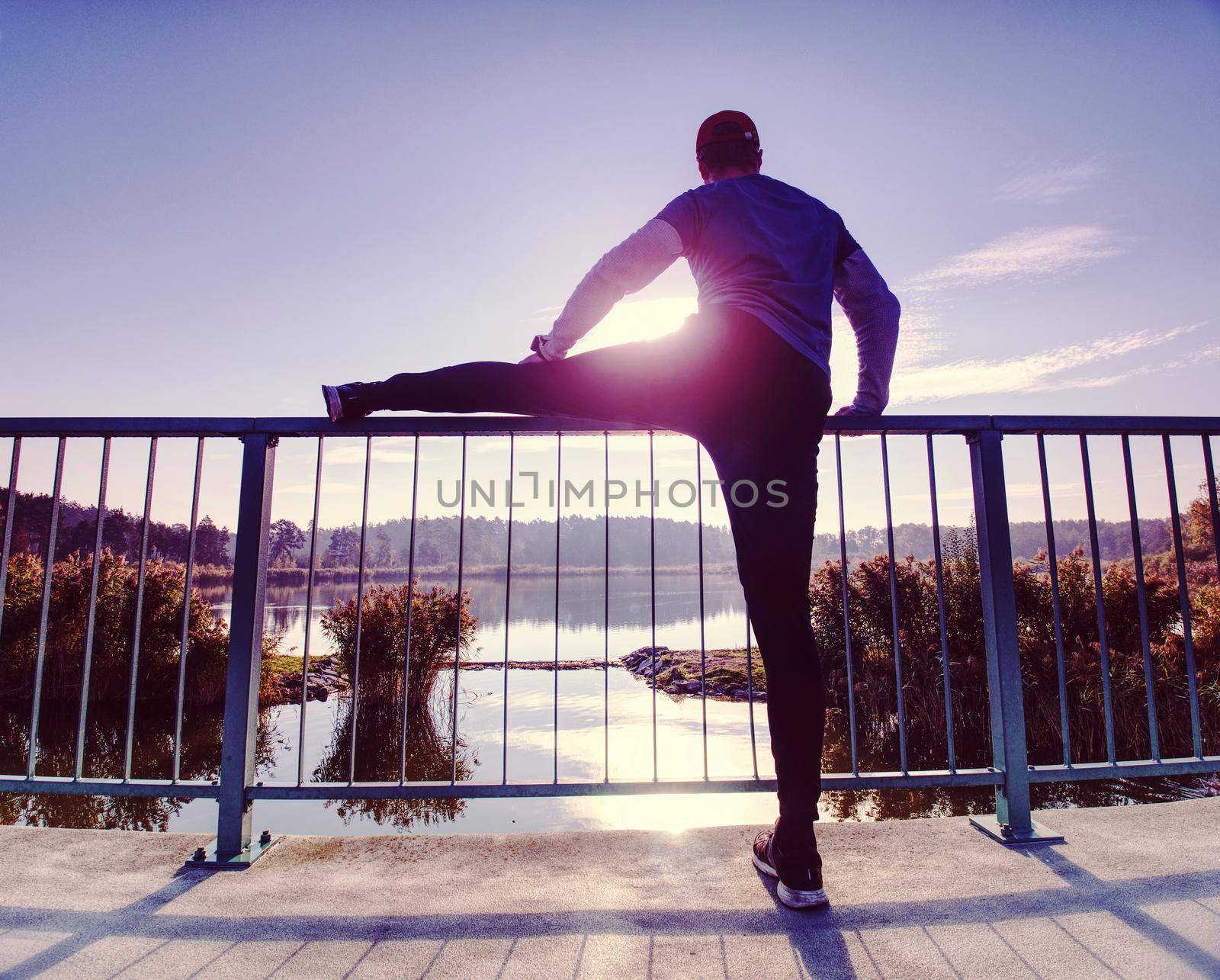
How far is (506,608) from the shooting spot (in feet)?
6.18

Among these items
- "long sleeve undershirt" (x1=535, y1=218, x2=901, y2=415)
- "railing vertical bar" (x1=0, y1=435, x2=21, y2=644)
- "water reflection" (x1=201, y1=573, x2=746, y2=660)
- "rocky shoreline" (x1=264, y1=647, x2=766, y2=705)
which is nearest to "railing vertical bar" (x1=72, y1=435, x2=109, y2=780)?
"railing vertical bar" (x1=0, y1=435, x2=21, y2=644)

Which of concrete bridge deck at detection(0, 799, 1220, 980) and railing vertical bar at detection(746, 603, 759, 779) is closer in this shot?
concrete bridge deck at detection(0, 799, 1220, 980)

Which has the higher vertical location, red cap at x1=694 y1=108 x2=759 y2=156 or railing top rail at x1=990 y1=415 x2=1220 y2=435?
red cap at x1=694 y1=108 x2=759 y2=156

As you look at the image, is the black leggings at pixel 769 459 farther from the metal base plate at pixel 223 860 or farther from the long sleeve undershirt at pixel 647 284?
the metal base plate at pixel 223 860

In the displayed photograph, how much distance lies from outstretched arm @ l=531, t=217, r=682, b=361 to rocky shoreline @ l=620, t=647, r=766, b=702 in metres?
6.84

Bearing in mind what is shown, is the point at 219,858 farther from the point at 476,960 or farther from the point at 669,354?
the point at 669,354

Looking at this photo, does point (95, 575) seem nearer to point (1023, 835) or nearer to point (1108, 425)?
point (1023, 835)

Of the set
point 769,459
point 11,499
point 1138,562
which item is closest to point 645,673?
point 1138,562

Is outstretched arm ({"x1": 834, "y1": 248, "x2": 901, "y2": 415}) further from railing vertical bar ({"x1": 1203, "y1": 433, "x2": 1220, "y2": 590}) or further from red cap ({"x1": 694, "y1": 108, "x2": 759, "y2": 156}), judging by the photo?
railing vertical bar ({"x1": 1203, "y1": 433, "x2": 1220, "y2": 590})

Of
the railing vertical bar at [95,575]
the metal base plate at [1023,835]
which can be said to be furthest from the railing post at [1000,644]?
the railing vertical bar at [95,575]

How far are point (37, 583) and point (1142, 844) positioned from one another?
34.5 feet

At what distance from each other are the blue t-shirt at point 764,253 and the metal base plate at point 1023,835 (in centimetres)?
122

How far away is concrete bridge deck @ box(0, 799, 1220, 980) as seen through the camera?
3.85 ft

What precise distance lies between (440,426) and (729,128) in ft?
3.27
